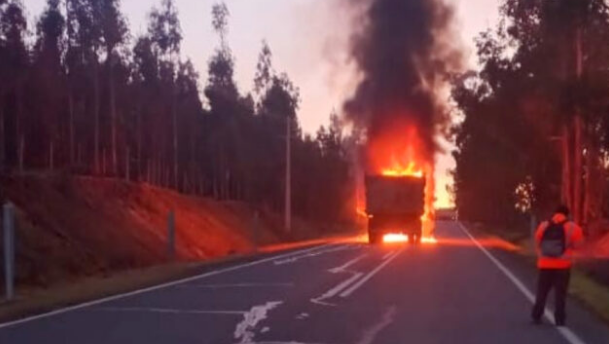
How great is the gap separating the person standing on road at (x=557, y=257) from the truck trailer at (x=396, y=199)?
4152cm

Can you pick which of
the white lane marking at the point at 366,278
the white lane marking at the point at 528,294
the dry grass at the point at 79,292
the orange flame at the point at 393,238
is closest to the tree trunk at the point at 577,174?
the orange flame at the point at 393,238

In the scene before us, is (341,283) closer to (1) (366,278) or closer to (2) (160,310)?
(1) (366,278)

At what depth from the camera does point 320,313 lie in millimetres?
22672

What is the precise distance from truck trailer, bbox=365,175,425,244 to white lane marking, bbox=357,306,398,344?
39059mm

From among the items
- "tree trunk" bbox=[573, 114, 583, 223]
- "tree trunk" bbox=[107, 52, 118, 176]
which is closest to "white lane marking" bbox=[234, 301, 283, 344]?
"tree trunk" bbox=[573, 114, 583, 223]

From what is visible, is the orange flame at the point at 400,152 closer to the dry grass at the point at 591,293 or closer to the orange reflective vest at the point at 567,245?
the dry grass at the point at 591,293

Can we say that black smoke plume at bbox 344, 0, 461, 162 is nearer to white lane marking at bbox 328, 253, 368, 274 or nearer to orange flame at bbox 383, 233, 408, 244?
orange flame at bbox 383, 233, 408, 244

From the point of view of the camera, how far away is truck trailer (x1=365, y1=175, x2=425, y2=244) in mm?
63312

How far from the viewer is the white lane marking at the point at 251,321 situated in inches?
728

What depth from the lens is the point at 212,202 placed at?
85812 millimetres

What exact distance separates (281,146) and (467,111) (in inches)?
1426

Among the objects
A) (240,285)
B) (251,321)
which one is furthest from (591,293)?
(251,321)

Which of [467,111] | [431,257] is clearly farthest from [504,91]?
[431,257]

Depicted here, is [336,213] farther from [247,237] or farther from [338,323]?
[338,323]
